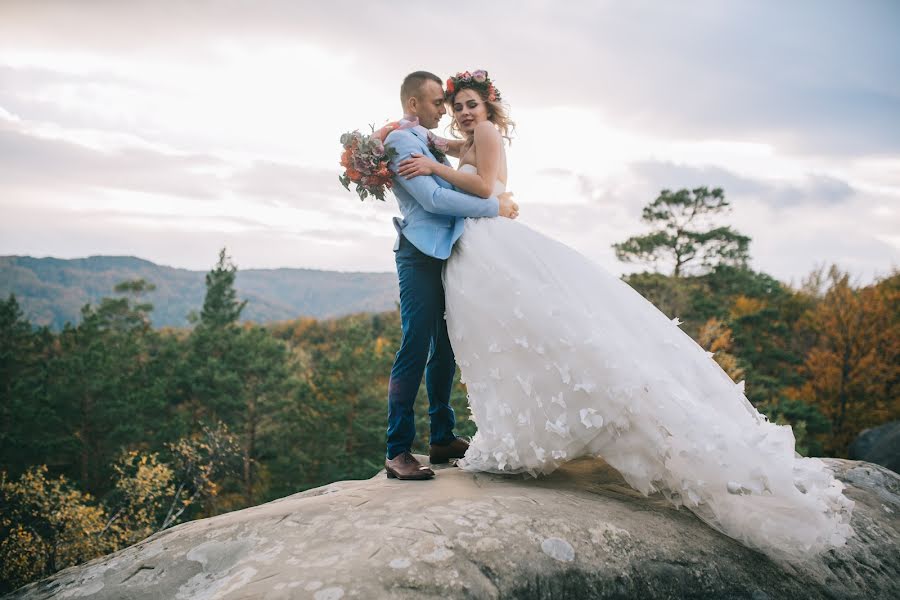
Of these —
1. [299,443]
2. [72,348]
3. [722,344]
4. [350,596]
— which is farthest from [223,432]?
[350,596]

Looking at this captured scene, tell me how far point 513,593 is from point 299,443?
23.8 metres

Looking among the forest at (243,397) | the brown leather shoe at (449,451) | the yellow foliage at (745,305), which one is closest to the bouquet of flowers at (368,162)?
the brown leather shoe at (449,451)

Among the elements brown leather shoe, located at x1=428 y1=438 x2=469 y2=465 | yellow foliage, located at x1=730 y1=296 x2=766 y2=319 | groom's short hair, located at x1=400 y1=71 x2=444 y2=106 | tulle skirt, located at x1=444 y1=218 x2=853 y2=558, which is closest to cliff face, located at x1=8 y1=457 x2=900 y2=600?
tulle skirt, located at x1=444 y1=218 x2=853 y2=558

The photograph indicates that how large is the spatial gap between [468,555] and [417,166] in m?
2.44

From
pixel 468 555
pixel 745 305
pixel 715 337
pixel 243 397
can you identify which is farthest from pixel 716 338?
pixel 468 555

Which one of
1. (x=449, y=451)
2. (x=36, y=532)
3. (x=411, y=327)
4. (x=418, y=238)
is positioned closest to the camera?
(x=418, y=238)

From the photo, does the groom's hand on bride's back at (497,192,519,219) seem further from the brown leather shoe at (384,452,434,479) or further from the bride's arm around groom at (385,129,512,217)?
the brown leather shoe at (384,452,434,479)

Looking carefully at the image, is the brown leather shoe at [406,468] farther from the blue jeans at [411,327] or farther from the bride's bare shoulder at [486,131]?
the bride's bare shoulder at [486,131]

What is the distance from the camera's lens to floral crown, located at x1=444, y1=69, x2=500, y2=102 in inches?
165

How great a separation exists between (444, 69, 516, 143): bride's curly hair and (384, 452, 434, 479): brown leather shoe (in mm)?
2456

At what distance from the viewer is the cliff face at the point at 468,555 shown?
2713 mm

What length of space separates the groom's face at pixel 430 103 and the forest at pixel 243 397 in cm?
1715

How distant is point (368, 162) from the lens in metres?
4.05

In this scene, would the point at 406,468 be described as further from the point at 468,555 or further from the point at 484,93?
the point at 484,93
